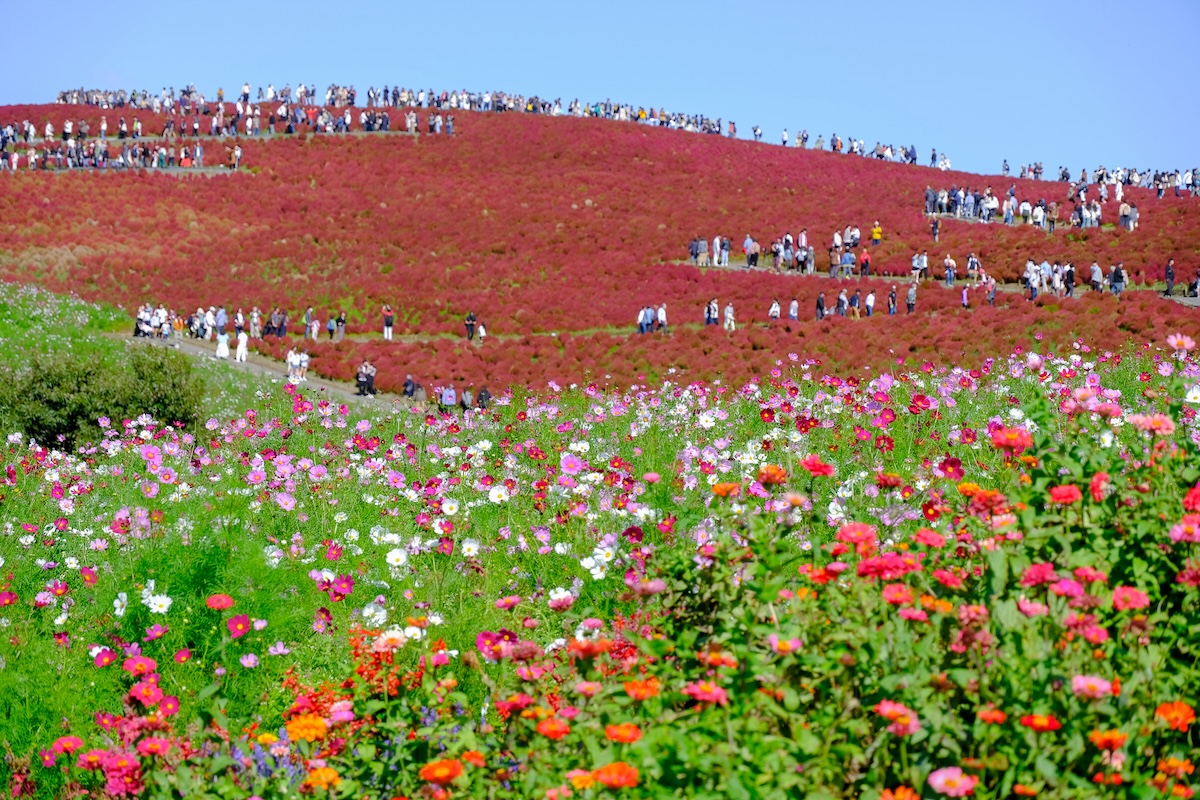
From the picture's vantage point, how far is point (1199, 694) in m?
4.28

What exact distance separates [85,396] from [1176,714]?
1729 centimetres

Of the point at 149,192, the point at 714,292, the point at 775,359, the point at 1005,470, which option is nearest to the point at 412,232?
the point at 149,192

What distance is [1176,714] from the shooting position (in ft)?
11.8

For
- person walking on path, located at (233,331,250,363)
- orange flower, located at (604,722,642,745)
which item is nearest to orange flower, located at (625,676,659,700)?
orange flower, located at (604,722,642,745)

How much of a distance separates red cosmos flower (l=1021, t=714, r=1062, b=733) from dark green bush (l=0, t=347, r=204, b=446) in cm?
1600

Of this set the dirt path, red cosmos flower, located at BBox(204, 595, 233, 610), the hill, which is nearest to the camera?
red cosmos flower, located at BBox(204, 595, 233, 610)

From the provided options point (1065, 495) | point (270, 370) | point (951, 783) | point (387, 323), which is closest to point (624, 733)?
point (951, 783)

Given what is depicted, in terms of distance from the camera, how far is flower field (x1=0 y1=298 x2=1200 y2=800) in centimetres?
364

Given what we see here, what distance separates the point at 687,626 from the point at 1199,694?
76.2 inches

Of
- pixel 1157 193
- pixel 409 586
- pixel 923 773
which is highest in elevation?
pixel 1157 193

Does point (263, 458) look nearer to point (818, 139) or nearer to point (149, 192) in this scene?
point (149, 192)

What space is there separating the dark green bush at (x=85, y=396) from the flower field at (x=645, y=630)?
8623mm

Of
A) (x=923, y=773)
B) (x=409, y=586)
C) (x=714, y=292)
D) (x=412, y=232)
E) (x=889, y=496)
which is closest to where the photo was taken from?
(x=923, y=773)

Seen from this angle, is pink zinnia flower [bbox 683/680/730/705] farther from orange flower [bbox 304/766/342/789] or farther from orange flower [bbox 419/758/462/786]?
orange flower [bbox 304/766/342/789]
